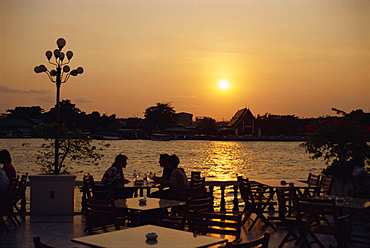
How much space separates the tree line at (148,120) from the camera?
9094 centimetres

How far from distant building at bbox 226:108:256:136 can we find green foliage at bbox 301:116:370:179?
118 metres

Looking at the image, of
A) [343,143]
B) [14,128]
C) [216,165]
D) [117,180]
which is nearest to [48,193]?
[117,180]

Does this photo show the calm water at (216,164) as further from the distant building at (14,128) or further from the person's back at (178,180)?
the person's back at (178,180)

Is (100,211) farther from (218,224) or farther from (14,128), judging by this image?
(14,128)

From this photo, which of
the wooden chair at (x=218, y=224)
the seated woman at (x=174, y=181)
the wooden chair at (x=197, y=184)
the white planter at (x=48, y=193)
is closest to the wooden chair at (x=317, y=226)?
the wooden chair at (x=218, y=224)

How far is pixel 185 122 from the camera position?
504 feet

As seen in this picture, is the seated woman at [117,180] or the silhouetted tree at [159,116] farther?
the silhouetted tree at [159,116]

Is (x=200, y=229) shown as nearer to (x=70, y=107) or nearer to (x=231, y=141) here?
(x=70, y=107)

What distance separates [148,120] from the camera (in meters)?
133

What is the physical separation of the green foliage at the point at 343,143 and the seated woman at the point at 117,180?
13.2ft

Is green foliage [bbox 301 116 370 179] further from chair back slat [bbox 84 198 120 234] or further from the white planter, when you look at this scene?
chair back slat [bbox 84 198 120 234]

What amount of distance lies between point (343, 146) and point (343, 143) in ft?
0.28

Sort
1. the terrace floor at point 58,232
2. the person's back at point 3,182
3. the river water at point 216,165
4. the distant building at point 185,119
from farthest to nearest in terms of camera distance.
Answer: the distant building at point 185,119 → the river water at point 216,165 → the person's back at point 3,182 → the terrace floor at point 58,232

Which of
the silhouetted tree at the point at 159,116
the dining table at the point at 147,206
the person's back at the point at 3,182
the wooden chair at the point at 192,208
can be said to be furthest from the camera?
the silhouetted tree at the point at 159,116
